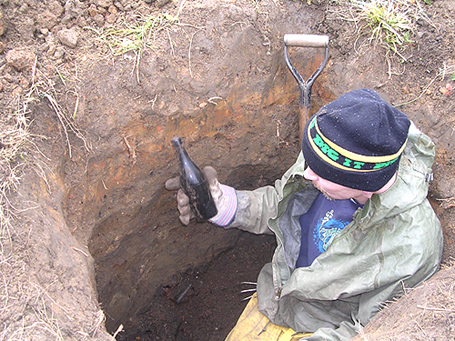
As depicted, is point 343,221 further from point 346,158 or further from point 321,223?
point 346,158

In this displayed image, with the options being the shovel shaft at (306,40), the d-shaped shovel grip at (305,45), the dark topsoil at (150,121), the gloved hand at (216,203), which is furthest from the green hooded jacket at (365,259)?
the shovel shaft at (306,40)

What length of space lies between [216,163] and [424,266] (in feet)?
4.64

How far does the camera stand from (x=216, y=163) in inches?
103

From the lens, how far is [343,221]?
6.30 ft

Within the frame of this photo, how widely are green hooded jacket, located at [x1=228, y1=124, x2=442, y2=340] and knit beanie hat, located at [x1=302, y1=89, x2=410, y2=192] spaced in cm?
20

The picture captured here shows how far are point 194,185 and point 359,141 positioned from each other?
1012mm

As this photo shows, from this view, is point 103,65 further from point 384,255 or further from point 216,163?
point 384,255

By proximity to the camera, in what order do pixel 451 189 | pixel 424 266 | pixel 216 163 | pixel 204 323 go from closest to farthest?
pixel 424 266 < pixel 451 189 < pixel 216 163 < pixel 204 323

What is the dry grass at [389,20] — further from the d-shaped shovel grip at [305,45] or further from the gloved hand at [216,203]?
the gloved hand at [216,203]

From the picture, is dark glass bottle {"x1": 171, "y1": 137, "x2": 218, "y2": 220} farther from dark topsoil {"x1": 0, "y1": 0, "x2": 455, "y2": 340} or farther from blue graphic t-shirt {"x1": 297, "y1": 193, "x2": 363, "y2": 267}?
blue graphic t-shirt {"x1": 297, "y1": 193, "x2": 363, "y2": 267}

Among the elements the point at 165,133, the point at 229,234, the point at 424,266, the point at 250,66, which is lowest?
the point at 229,234

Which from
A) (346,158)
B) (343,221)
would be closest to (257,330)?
(343,221)

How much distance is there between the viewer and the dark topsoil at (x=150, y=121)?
1549 mm

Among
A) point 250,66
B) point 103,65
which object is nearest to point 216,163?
point 250,66
